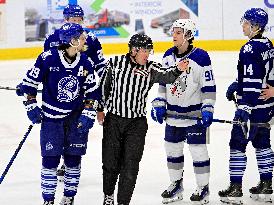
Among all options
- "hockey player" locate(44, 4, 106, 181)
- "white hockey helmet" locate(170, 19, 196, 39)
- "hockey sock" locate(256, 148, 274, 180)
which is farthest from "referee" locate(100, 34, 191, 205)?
"hockey sock" locate(256, 148, 274, 180)

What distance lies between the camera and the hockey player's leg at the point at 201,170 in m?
4.21

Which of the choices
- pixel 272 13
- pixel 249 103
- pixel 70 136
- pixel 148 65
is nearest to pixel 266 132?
pixel 249 103

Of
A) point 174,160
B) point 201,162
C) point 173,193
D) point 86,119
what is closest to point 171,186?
point 173,193

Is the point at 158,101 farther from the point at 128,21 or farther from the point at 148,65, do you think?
the point at 128,21

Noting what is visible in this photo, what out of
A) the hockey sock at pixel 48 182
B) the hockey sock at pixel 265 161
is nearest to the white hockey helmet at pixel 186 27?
the hockey sock at pixel 265 161

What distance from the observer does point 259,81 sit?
13.4ft

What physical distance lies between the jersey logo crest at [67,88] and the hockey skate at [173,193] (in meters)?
0.98

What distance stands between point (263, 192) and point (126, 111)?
111 cm

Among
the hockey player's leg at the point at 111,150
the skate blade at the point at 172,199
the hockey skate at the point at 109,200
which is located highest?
the hockey player's leg at the point at 111,150

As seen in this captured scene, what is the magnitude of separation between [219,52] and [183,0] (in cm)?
105

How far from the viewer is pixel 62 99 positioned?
3779 mm

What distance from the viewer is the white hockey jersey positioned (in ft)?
13.4

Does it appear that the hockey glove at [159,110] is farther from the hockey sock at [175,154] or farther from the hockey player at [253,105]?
the hockey player at [253,105]

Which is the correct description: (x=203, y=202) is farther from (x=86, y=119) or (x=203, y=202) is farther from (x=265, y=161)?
(x=86, y=119)
